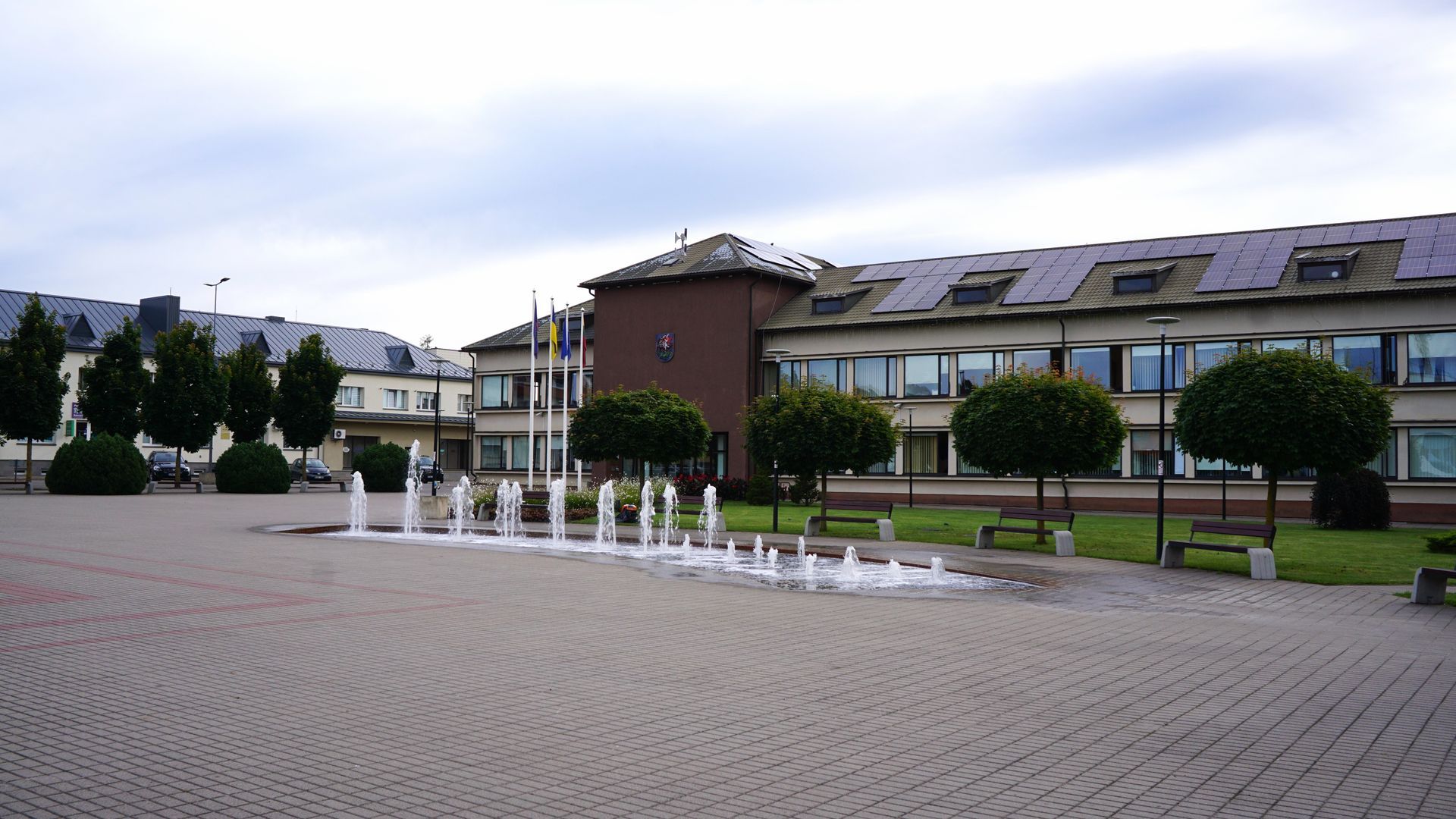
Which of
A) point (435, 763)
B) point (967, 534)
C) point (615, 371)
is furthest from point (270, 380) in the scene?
point (435, 763)

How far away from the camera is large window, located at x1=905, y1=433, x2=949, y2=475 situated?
143 ft

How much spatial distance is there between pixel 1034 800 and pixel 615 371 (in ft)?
149

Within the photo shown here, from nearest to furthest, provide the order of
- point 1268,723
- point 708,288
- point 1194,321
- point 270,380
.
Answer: point 1268,723 → point 1194,321 → point 708,288 → point 270,380

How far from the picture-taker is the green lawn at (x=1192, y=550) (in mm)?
18516

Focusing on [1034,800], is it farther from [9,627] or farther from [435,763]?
[9,627]

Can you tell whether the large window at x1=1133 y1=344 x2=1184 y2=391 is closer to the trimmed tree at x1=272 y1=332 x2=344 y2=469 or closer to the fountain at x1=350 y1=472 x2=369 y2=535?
the fountain at x1=350 y1=472 x2=369 y2=535

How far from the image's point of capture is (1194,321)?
38688mm

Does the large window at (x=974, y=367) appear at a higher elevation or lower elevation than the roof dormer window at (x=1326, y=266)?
lower

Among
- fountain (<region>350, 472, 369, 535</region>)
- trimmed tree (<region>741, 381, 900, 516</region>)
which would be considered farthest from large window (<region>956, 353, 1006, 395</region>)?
fountain (<region>350, 472, 369, 535</region>)

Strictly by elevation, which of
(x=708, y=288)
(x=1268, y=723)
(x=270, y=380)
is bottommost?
(x=1268, y=723)

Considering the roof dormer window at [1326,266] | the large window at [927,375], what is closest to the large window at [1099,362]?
the large window at [927,375]

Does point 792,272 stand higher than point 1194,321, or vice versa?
point 792,272

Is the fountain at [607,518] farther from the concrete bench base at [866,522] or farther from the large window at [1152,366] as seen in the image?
the large window at [1152,366]

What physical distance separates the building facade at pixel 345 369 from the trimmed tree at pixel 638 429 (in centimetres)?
3712
